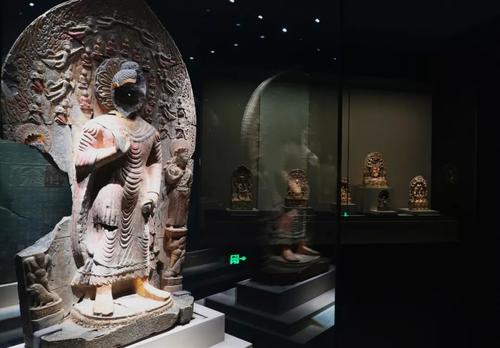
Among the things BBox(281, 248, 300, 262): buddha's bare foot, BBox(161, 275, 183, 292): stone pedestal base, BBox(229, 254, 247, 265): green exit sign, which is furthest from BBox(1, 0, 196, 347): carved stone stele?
BBox(281, 248, 300, 262): buddha's bare foot

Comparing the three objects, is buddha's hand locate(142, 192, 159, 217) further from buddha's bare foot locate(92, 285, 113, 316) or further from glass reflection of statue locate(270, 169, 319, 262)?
glass reflection of statue locate(270, 169, 319, 262)

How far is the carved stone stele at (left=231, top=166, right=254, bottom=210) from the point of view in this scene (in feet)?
12.9

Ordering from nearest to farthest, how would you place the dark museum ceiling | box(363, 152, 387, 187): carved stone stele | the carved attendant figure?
the carved attendant figure < the dark museum ceiling < box(363, 152, 387, 187): carved stone stele

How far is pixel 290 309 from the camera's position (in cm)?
389

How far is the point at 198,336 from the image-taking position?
291 centimetres

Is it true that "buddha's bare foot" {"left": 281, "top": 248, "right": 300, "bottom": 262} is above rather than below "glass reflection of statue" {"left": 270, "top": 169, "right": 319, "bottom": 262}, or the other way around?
below

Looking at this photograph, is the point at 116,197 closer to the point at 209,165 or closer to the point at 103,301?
the point at 103,301

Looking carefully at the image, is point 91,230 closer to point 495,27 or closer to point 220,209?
point 220,209

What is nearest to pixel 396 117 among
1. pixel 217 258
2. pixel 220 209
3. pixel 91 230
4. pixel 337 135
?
pixel 337 135

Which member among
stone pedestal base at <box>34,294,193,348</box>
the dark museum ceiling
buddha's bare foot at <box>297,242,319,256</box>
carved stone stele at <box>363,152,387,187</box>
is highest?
the dark museum ceiling

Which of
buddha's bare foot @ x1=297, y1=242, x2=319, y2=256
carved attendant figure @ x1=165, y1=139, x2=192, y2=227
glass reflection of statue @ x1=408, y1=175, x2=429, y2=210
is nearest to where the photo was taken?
carved attendant figure @ x1=165, y1=139, x2=192, y2=227

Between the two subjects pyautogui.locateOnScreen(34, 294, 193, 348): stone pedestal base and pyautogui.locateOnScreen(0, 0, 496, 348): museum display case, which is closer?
pyautogui.locateOnScreen(34, 294, 193, 348): stone pedestal base

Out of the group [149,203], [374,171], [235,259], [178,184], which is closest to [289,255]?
[235,259]

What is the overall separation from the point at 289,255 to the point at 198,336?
4.85 feet
